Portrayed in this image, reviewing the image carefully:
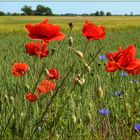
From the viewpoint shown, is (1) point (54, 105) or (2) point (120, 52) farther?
(1) point (54, 105)

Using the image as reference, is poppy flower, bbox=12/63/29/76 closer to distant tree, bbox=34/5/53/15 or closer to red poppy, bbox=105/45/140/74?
red poppy, bbox=105/45/140/74

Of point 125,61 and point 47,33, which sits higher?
point 47,33

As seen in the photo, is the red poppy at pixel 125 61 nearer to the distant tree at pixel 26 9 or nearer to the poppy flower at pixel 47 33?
the poppy flower at pixel 47 33

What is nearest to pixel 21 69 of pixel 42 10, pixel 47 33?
pixel 47 33

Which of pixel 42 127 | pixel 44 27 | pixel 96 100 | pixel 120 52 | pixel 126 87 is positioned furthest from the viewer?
pixel 126 87

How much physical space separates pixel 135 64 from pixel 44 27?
0.37 meters

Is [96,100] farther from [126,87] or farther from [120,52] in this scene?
[120,52]

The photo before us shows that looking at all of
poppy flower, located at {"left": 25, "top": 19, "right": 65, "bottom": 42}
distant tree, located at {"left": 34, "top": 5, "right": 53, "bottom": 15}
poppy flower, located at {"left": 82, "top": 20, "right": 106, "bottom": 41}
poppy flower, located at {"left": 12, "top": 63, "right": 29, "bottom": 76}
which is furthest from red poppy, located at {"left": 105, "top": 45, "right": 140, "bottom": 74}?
distant tree, located at {"left": 34, "top": 5, "right": 53, "bottom": 15}

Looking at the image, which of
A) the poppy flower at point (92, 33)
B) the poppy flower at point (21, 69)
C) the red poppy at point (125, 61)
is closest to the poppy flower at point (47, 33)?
the poppy flower at point (92, 33)

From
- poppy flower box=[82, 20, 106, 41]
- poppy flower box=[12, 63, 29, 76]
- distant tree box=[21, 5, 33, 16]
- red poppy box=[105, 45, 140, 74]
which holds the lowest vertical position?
distant tree box=[21, 5, 33, 16]

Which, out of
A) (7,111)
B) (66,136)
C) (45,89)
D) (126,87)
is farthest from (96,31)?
(126,87)

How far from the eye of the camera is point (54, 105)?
2258mm

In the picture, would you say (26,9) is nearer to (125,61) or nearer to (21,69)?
(21,69)

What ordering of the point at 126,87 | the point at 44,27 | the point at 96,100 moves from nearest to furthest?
the point at 44,27 < the point at 96,100 < the point at 126,87
